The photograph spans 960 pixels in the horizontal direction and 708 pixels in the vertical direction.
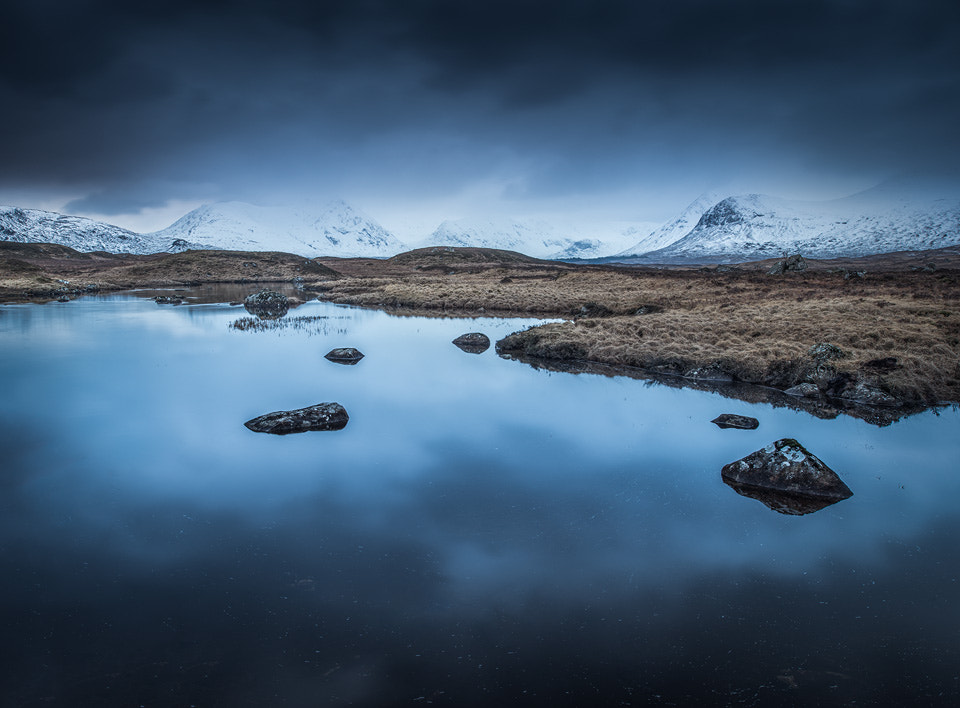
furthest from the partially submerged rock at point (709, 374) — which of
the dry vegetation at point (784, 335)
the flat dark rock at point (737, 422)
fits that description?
the flat dark rock at point (737, 422)

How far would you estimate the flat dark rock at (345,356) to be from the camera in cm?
2781

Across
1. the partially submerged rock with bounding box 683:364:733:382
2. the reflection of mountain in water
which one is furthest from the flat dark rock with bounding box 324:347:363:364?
the reflection of mountain in water

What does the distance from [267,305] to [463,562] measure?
53253 mm

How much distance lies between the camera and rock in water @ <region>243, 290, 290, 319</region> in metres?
51.3

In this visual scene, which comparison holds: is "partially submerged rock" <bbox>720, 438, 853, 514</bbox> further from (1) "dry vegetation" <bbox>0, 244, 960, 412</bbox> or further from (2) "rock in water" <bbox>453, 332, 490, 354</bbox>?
(2) "rock in water" <bbox>453, 332, 490, 354</bbox>

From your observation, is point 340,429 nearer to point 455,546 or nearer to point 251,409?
point 251,409

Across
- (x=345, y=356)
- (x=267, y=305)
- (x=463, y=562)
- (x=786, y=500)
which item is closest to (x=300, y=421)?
(x=463, y=562)

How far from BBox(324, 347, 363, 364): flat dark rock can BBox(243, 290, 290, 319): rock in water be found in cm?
2403

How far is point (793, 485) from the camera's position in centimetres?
1235

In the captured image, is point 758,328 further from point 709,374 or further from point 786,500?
point 786,500

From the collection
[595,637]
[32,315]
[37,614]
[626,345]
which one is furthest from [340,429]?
[32,315]

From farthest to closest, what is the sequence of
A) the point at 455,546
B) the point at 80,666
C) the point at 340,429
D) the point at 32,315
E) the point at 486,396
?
1. the point at 32,315
2. the point at 486,396
3. the point at 340,429
4. the point at 455,546
5. the point at 80,666

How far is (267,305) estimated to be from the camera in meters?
56.8

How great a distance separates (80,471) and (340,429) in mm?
6491
